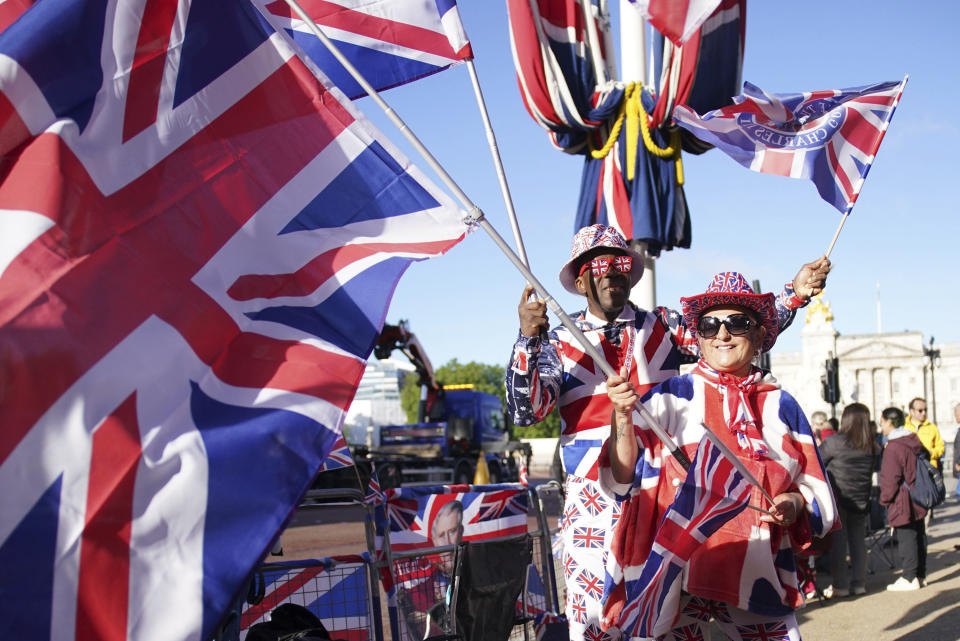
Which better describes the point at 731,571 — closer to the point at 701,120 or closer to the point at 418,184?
the point at 418,184

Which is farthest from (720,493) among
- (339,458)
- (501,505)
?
(501,505)

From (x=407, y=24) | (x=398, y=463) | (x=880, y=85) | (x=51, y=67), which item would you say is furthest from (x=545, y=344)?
(x=398, y=463)

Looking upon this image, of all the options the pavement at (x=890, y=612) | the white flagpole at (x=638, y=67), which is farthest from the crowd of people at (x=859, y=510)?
the white flagpole at (x=638, y=67)

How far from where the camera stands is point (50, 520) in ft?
7.27

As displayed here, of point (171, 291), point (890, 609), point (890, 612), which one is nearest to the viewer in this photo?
point (171, 291)

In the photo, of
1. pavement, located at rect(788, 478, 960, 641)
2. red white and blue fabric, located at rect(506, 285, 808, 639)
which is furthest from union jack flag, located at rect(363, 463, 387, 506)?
pavement, located at rect(788, 478, 960, 641)

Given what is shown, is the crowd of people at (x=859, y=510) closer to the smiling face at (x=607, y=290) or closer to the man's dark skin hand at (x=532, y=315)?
the smiling face at (x=607, y=290)

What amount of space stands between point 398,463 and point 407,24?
19.7 m

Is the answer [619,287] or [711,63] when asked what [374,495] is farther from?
[711,63]

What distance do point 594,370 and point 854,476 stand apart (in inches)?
234

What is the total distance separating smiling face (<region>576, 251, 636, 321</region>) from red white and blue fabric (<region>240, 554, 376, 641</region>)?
57.0 inches

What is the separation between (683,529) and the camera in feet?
10.5

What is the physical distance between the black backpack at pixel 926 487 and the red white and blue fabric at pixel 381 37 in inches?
285

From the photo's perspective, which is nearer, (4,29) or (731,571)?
(4,29)
